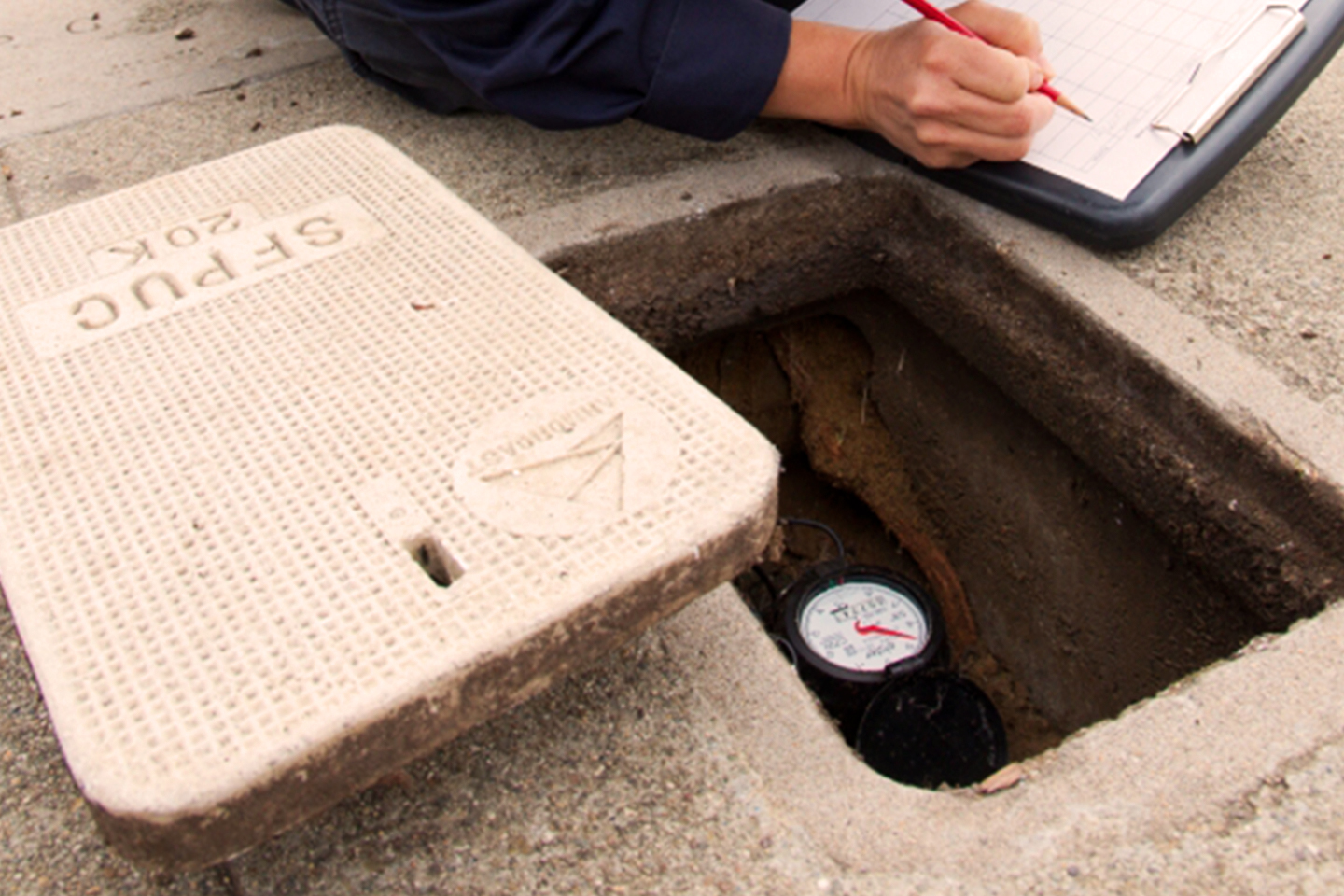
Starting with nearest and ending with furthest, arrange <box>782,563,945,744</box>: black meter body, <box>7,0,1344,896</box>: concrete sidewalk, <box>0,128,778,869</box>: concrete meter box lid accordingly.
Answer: <box>0,128,778,869</box>: concrete meter box lid, <box>7,0,1344,896</box>: concrete sidewalk, <box>782,563,945,744</box>: black meter body

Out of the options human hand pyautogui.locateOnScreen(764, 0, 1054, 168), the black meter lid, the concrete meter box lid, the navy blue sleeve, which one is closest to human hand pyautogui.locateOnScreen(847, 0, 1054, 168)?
human hand pyautogui.locateOnScreen(764, 0, 1054, 168)

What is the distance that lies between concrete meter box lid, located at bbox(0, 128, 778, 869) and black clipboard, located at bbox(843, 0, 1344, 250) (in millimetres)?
697

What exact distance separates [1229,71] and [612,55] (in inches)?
31.0

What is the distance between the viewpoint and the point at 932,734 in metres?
1.44

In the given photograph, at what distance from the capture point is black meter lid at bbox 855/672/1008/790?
4.63 feet

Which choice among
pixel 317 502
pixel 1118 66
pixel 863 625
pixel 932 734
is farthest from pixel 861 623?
pixel 317 502

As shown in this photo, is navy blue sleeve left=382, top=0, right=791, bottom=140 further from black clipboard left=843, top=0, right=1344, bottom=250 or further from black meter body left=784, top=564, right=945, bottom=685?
black meter body left=784, top=564, right=945, bottom=685

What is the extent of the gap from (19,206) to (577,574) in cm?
129

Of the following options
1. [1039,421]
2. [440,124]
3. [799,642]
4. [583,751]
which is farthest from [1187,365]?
[440,124]

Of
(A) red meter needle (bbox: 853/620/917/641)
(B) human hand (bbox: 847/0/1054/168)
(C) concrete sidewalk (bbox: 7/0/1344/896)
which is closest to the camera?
(C) concrete sidewalk (bbox: 7/0/1344/896)

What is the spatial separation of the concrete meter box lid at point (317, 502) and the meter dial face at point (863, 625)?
810 millimetres

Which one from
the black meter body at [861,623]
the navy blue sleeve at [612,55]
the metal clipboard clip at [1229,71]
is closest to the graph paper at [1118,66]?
the metal clipboard clip at [1229,71]

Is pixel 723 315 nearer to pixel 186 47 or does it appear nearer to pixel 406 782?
pixel 406 782

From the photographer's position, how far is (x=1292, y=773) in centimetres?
86
